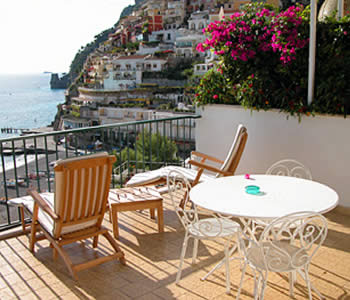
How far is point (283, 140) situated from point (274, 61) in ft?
3.23

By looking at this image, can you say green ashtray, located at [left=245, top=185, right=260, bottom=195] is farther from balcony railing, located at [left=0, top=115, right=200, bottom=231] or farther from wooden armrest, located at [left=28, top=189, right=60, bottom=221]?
wooden armrest, located at [left=28, top=189, right=60, bottom=221]

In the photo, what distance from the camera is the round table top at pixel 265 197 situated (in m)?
2.45

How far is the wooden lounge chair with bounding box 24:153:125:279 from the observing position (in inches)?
114

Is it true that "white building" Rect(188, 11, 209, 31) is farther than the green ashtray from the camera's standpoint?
Yes

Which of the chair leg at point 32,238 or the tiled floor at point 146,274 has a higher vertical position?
the chair leg at point 32,238

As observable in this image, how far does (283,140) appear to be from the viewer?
15.6 feet

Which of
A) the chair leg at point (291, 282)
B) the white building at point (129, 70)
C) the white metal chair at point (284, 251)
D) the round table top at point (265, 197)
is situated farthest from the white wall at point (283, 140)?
the white building at point (129, 70)

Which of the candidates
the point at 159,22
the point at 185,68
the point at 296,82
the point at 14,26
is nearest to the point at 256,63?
the point at 296,82

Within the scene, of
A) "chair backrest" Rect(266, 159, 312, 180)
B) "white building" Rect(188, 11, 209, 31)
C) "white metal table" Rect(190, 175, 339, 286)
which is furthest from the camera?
"white building" Rect(188, 11, 209, 31)

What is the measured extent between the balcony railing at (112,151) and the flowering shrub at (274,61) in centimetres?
76

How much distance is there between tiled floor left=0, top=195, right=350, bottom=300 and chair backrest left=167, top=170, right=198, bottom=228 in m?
0.37

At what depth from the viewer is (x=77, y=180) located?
9.68 feet

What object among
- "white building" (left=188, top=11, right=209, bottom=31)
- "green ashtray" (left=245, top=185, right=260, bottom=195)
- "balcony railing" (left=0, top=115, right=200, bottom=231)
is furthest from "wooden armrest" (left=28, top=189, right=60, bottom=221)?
"white building" (left=188, top=11, right=209, bottom=31)

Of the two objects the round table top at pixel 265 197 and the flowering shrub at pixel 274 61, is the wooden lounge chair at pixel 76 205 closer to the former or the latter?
the round table top at pixel 265 197
